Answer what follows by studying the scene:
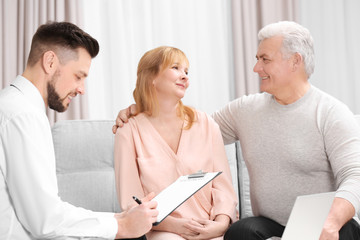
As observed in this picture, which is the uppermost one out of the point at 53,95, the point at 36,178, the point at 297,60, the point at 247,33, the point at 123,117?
the point at 247,33

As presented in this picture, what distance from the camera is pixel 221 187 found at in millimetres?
1979

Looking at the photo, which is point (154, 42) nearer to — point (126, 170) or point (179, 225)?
point (126, 170)

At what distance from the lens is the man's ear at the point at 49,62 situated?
57.4 inches

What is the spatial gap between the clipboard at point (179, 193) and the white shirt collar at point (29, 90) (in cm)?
53

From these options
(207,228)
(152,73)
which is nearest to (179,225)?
(207,228)

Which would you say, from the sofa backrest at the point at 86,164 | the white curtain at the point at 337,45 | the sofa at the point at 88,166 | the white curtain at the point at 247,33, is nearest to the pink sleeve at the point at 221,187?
the sofa at the point at 88,166

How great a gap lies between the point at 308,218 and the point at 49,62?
1.02 meters

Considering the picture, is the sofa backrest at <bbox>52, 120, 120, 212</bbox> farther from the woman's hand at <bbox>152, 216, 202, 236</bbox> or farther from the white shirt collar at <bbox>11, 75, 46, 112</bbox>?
the white shirt collar at <bbox>11, 75, 46, 112</bbox>

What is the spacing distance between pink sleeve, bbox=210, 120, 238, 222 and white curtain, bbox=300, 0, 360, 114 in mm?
1991

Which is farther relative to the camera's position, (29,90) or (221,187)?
(221,187)

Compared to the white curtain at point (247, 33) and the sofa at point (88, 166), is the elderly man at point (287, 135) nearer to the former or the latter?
the sofa at point (88, 166)

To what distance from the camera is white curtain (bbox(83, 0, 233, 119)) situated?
11.3 ft

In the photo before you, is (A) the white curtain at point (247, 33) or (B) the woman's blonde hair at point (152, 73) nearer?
(B) the woman's blonde hair at point (152, 73)

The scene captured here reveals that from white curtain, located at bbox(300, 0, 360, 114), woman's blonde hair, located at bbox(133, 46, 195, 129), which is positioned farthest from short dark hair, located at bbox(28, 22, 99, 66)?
white curtain, located at bbox(300, 0, 360, 114)
